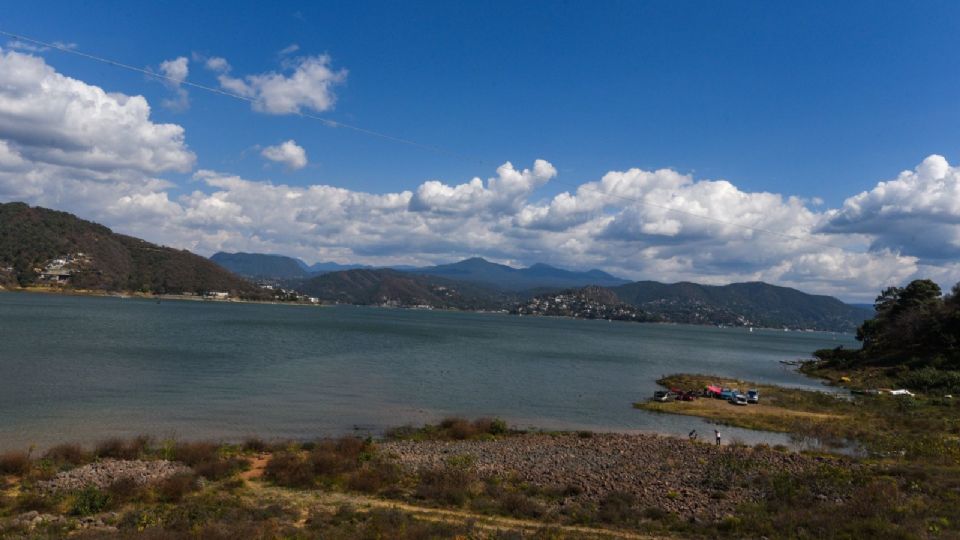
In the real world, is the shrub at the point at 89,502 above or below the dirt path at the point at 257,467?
above

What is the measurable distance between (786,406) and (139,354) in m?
75.9

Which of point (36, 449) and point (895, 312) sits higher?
point (895, 312)

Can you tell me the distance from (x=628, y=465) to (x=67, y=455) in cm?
2610

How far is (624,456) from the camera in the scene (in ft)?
103

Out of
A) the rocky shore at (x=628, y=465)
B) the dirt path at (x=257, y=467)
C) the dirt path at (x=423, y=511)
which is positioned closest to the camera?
the dirt path at (x=423, y=511)

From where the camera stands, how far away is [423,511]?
20078mm

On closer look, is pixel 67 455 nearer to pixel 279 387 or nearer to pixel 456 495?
pixel 456 495

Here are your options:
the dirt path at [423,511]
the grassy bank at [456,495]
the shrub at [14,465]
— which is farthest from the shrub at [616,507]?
the shrub at [14,465]

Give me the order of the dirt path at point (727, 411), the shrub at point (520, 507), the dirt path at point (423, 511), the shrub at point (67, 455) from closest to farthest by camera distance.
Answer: the dirt path at point (423, 511)
the shrub at point (520, 507)
the shrub at point (67, 455)
the dirt path at point (727, 411)

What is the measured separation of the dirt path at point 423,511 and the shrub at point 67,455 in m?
8.88

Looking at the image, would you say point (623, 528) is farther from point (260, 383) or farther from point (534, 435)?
point (260, 383)

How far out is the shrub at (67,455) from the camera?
2575cm

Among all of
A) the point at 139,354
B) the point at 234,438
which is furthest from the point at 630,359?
the point at 234,438

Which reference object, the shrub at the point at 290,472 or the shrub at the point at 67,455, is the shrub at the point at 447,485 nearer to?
the shrub at the point at 290,472
